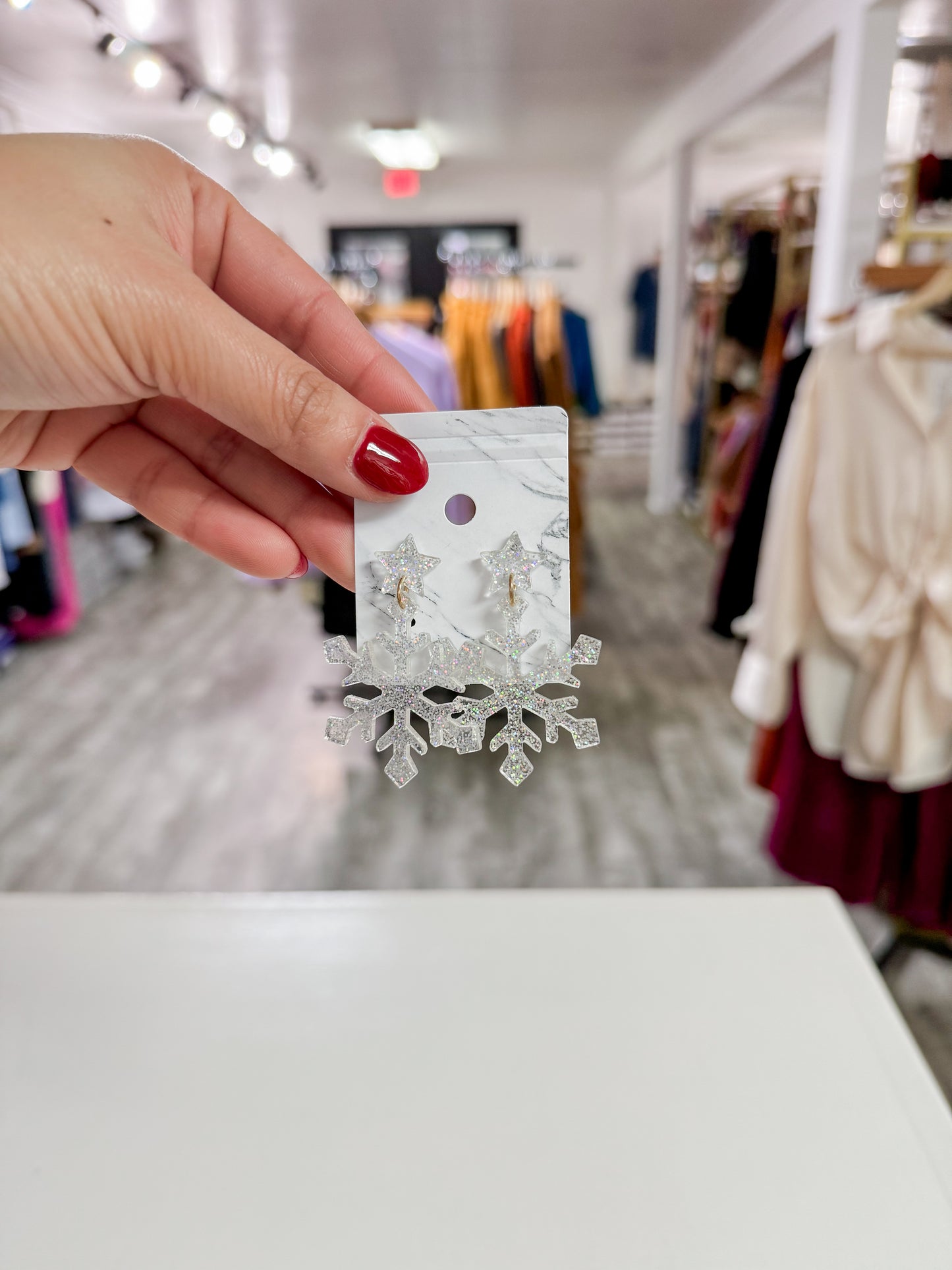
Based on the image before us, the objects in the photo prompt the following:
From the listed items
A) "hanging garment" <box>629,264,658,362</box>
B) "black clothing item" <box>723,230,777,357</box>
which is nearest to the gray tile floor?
"black clothing item" <box>723,230,777,357</box>

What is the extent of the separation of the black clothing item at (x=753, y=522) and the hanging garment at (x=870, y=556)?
337mm

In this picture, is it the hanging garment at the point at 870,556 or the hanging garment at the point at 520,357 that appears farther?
the hanging garment at the point at 520,357

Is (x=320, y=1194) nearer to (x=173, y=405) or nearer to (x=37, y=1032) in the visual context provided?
(x=37, y=1032)

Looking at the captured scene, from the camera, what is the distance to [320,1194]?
62 centimetres

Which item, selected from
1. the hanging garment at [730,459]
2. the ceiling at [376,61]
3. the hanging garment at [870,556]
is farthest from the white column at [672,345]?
the hanging garment at [870,556]

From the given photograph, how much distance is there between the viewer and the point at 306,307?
64 cm

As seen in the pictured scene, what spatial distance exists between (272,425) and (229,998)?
52 centimetres

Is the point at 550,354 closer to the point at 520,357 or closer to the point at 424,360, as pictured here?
the point at 520,357

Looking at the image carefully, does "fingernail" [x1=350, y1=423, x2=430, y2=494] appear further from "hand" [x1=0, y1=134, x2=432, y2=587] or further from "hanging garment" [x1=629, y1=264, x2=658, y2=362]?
"hanging garment" [x1=629, y1=264, x2=658, y2=362]

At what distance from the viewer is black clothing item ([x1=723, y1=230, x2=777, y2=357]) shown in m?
4.60

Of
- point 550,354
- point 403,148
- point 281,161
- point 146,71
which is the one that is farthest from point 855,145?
point 403,148

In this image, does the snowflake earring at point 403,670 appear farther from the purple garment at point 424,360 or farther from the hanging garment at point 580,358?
the hanging garment at point 580,358

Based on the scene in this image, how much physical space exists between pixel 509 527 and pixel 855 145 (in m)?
2.67

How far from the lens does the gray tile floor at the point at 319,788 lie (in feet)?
7.34
